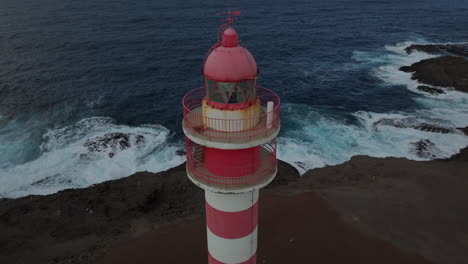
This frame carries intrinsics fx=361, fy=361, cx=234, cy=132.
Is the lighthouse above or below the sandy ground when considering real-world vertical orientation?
above

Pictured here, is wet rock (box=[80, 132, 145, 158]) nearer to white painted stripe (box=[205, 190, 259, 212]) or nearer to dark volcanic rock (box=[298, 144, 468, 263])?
dark volcanic rock (box=[298, 144, 468, 263])

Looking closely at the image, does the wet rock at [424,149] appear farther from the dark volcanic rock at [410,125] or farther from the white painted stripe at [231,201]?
the white painted stripe at [231,201]

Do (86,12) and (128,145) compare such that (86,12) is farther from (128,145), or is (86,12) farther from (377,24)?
(377,24)

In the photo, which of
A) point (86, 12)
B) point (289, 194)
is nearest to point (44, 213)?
point (289, 194)

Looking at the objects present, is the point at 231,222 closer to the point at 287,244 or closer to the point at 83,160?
the point at 287,244

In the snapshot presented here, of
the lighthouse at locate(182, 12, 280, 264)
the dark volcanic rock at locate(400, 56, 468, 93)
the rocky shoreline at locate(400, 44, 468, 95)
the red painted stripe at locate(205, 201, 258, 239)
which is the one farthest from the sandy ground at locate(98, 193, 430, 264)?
the dark volcanic rock at locate(400, 56, 468, 93)

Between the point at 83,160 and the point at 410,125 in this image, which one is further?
the point at 410,125

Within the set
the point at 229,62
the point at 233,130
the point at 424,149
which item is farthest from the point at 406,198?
the point at 229,62
